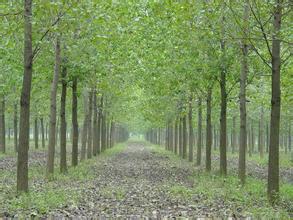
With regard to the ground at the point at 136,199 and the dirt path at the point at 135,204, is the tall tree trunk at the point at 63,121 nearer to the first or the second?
the ground at the point at 136,199

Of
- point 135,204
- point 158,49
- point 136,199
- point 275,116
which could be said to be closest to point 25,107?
point 135,204

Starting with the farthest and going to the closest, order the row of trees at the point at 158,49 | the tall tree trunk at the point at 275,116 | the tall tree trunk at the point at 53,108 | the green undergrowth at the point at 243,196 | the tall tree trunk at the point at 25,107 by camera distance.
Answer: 1. the tall tree trunk at the point at 53,108
2. the tall tree trunk at the point at 275,116
3. the tall tree trunk at the point at 25,107
4. the row of trees at the point at 158,49
5. the green undergrowth at the point at 243,196

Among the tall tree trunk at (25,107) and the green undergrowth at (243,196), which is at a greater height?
the tall tree trunk at (25,107)

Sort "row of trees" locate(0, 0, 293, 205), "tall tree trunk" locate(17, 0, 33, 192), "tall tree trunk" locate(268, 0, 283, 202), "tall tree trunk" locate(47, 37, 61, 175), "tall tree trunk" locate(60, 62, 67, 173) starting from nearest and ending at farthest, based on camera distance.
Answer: "row of trees" locate(0, 0, 293, 205)
"tall tree trunk" locate(17, 0, 33, 192)
"tall tree trunk" locate(268, 0, 283, 202)
"tall tree trunk" locate(47, 37, 61, 175)
"tall tree trunk" locate(60, 62, 67, 173)

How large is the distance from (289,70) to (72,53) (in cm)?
1020

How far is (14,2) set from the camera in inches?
467

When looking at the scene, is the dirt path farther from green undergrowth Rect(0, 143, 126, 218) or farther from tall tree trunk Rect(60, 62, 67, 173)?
tall tree trunk Rect(60, 62, 67, 173)

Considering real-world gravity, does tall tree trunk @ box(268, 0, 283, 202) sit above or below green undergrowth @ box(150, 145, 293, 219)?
above

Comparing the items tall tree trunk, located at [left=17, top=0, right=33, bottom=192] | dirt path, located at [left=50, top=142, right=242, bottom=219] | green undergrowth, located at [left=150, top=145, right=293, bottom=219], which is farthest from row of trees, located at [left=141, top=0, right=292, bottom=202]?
tall tree trunk, located at [left=17, top=0, right=33, bottom=192]

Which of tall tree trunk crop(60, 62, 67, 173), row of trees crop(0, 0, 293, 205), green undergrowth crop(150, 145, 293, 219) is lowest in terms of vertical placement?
green undergrowth crop(150, 145, 293, 219)

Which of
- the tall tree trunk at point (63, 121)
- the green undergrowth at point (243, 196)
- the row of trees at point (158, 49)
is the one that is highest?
the row of trees at point (158, 49)

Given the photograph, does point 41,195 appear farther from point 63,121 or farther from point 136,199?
point 63,121

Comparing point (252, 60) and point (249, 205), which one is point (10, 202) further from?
point (252, 60)

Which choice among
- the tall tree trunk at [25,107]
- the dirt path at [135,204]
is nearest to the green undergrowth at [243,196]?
the dirt path at [135,204]
